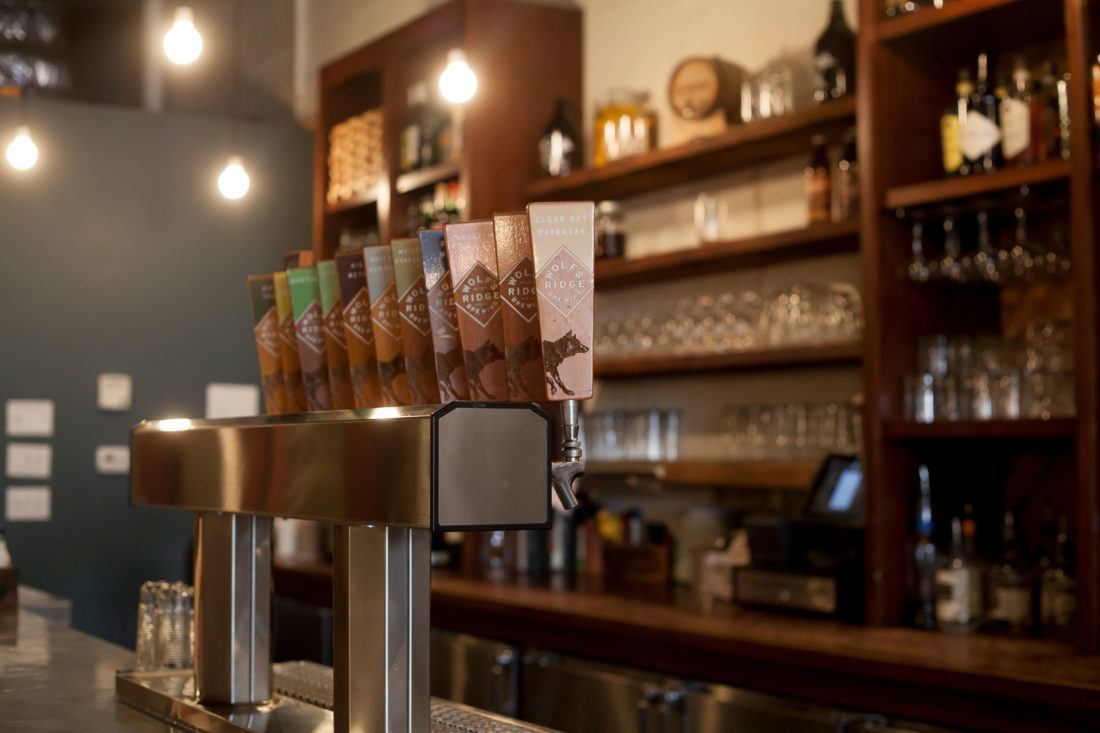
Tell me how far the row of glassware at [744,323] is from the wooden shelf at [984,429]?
1.09ft

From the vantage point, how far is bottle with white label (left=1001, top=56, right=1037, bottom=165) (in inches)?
108

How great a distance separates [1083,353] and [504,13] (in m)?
2.49

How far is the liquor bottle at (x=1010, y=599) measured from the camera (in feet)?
9.14

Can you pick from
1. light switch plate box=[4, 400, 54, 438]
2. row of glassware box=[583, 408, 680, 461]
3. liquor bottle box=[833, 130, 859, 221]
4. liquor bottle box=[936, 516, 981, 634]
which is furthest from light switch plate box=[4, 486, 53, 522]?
liquor bottle box=[936, 516, 981, 634]

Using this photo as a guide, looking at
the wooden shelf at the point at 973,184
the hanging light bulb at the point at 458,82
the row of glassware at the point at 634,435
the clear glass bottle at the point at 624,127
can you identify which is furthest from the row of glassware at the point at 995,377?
the clear glass bottle at the point at 624,127

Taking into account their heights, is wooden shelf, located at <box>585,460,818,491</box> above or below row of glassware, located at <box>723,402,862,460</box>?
below

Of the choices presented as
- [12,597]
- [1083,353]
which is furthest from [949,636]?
[12,597]

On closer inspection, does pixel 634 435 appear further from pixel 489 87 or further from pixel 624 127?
pixel 489 87

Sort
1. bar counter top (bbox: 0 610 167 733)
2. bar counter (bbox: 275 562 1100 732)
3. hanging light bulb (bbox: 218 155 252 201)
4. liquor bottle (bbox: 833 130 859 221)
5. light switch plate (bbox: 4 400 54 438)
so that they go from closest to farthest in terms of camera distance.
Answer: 1. bar counter top (bbox: 0 610 167 733)
2. bar counter (bbox: 275 562 1100 732)
3. liquor bottle (bbox: 833 130 859 221)
4. hanging light bulb (bbox: 218 155 252 201)
5. light switch plate (bbox: 4 400 54 438)

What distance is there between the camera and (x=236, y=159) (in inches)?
143

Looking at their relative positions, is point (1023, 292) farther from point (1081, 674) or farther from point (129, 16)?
point (129, 16)

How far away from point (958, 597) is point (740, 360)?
91 centimetres

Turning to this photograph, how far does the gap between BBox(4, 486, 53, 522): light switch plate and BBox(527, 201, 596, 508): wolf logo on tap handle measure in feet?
15.5

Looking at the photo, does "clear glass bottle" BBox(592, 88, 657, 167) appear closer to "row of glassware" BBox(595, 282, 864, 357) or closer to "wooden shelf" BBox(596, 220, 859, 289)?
"wooden shelf" BBox(596, 220, 859, 289)
